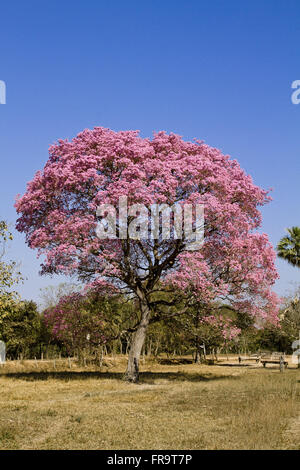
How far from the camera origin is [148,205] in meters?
24.1

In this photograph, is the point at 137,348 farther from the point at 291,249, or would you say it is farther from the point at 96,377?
the point at 291,249

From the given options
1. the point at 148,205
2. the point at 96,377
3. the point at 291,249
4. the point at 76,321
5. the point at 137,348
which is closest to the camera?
the point at 148,205

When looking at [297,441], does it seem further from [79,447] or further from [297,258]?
[297,258]

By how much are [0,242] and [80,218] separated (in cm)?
427

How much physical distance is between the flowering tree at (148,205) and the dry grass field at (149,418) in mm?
5393

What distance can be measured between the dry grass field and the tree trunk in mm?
3427

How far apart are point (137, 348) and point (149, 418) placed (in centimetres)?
1351

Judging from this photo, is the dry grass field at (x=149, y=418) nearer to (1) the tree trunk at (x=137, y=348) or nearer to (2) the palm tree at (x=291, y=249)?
(1) the tree trunk at (x=137, y=348)

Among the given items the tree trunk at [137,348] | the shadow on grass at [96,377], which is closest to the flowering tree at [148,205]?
the tree trunk at [137,348]

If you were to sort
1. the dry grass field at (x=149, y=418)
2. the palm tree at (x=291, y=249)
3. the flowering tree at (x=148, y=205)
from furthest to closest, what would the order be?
1. the palm tree at (x=291, y=249)
2. the flowering tree at (x=148, y=205)
3. the dry grass field at (x=149, y=418)

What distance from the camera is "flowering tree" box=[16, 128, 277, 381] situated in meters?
23.8

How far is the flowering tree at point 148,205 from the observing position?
2383cm

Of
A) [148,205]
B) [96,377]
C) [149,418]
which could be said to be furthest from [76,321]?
[149,418]

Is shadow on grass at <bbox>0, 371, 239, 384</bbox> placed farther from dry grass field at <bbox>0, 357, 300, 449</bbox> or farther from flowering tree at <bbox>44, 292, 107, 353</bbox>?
dry grass field at <bbox>0, 357, 300, 449</bbox>
